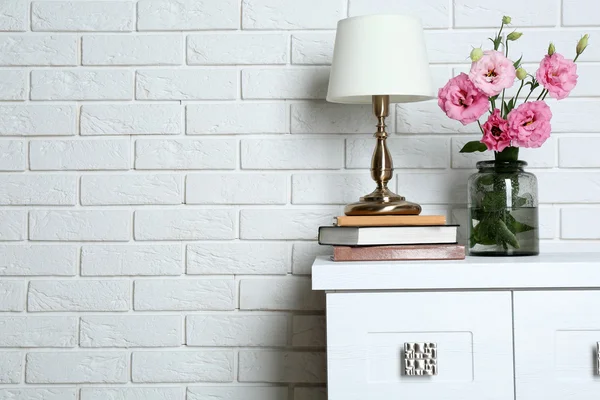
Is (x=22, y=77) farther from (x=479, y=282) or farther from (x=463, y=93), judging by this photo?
(x=479, y=282)

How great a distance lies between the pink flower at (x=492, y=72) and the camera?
4.78 feet

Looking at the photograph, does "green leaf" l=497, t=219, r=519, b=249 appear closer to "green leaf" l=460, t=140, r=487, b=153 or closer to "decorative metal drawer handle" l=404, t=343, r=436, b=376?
"green leaf" l=460, t=140, r=487, b=153

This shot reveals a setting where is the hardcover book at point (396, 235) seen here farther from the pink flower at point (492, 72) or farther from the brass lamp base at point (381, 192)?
the pink flower at point (492, 72)

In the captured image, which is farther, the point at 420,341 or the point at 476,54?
the point at 476,54

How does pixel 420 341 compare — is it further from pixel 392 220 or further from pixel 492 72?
pixel 492 72

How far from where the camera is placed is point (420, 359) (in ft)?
4.40

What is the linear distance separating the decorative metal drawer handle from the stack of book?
176 millimetres

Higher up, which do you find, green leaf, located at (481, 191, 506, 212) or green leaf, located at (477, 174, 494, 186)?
green leaf, located at (477, 174, 494, 186)

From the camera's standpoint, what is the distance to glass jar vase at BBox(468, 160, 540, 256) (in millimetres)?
1523

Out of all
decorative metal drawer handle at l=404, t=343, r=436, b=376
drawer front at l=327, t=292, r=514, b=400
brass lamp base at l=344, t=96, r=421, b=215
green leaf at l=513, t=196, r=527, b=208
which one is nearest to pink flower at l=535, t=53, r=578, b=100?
green leaf at l=513, t=196, r=527, b=208

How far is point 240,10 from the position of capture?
1.80 m

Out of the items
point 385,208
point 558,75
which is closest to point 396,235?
point 385,208

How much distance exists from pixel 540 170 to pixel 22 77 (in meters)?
1.32

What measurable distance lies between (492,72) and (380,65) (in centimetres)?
23
